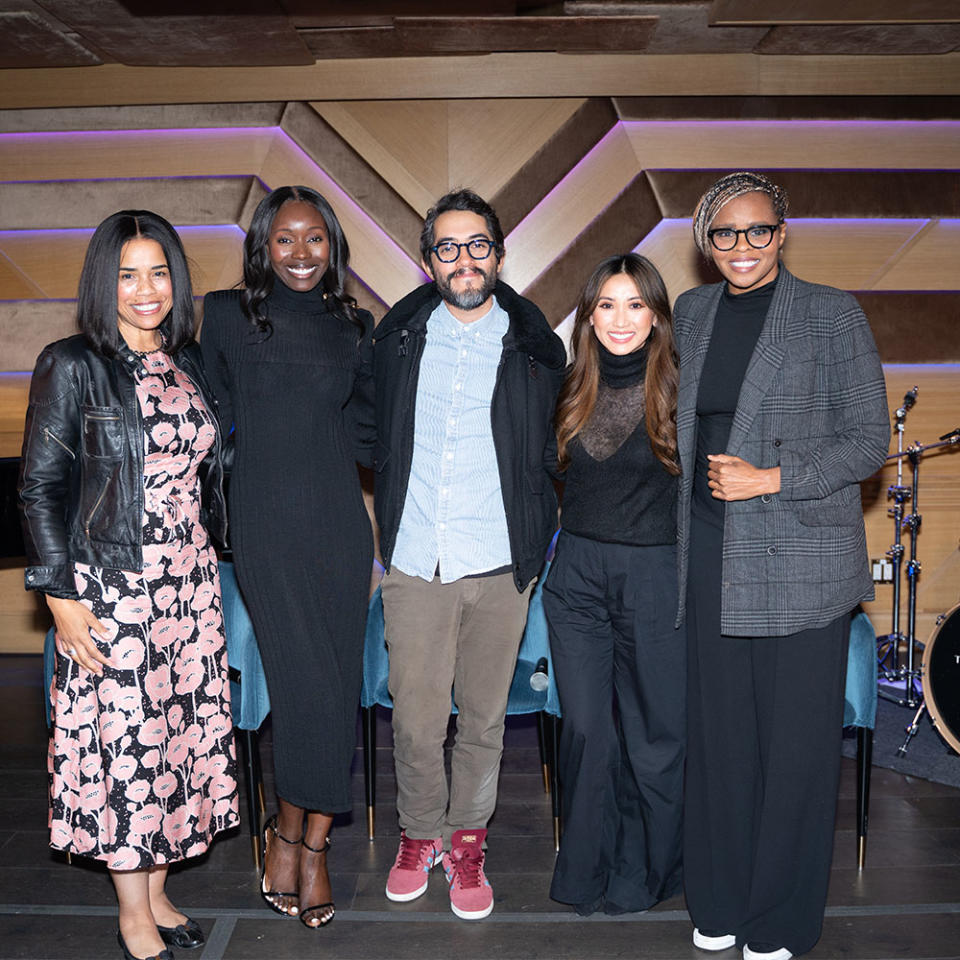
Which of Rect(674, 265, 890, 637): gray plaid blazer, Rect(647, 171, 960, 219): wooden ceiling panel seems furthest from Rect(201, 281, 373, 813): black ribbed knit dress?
Rect(647, 171, 960, 219): wooden ceiling panel

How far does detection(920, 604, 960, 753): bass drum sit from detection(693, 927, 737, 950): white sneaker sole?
4.98ft

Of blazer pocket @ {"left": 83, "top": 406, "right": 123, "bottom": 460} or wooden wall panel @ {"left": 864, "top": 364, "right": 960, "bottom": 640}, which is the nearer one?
blazer pocket @ {"left": 83, "top": 406, "right": 123, "bottom": 460}

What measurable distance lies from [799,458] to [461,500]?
879 mm

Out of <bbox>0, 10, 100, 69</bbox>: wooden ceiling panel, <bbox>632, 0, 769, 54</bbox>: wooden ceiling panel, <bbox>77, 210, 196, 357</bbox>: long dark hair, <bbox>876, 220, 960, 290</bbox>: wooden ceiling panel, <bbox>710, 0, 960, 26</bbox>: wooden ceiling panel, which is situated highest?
<bbox>632, 0, 769, 54</bbox>: wooden ceiling panel

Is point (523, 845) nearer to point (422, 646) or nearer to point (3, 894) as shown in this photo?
point (422, 646)

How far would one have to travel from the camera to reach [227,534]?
100 inches

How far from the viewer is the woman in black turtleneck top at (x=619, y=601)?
2.40 m

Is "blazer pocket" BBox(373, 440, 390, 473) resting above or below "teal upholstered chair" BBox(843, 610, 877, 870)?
above

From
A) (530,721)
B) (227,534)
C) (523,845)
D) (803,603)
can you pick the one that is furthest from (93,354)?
(530,721)

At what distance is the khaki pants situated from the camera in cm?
254

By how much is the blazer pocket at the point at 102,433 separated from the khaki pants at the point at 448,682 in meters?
0.82

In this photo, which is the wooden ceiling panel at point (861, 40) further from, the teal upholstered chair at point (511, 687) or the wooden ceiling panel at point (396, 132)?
the teal upholstered chair at point (511, 687)

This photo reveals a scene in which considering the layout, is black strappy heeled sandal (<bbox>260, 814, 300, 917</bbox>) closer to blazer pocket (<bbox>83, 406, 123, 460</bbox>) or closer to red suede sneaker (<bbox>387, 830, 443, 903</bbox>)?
red suede sneaker (<bbox>387, 830, 443, 903</bbox>)

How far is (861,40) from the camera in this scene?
4.41m
